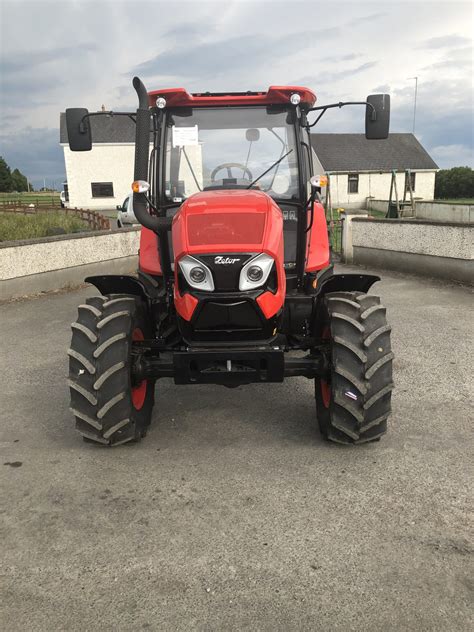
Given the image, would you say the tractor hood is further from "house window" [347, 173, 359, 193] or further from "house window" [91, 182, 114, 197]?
"house window" [347, 173, 359, 193]

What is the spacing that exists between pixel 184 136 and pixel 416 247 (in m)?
6.84

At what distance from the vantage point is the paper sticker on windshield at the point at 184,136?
14.1 feet

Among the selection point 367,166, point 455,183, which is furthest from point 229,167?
point 455,183

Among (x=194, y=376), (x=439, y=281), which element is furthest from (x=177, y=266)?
(x=439, y=281)

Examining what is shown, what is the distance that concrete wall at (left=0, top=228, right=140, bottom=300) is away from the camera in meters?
9.02

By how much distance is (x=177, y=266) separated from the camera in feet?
11.4

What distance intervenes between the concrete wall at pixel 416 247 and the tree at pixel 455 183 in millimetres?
39059

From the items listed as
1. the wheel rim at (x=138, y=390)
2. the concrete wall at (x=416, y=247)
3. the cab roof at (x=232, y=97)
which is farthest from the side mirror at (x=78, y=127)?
the concrete wall at (x=416, y=247)

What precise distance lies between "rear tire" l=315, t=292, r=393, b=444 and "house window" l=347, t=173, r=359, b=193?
37.2 m

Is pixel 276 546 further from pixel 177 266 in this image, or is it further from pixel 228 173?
pixel 228 173

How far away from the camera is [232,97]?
14.1 ft

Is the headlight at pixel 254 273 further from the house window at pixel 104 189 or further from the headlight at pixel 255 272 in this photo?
the house window at pixel 104 189

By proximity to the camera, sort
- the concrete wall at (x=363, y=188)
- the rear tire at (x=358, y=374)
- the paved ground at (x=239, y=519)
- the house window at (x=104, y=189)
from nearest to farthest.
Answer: the paved ground at (x=239, y=519)
the rear tire at (x=358, y=374)
the house window at (x=104, y=189)
the concrete wall at (x=363, y=188)

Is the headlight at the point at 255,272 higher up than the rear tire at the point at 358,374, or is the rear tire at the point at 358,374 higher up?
the headlight at the point at 255,272
